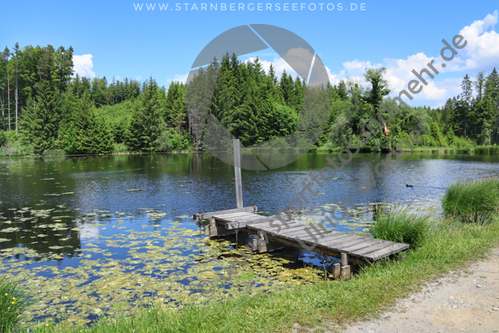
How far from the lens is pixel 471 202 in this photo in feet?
35.8

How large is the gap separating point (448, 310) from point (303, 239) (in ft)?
12.4

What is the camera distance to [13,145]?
62156 millimetres

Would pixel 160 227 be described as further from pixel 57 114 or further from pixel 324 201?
pixel 57 114

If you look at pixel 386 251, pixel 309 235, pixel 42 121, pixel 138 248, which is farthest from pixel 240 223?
pixel 42 121

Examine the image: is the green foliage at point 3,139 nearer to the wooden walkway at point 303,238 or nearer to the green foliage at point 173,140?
the green foliage at point 173,140

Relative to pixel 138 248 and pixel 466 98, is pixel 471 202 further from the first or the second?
pixel 466 98

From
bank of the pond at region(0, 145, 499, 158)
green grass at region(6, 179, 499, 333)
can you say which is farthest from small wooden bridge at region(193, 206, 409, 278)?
bank of the pond at region(0, 145, 499, 158)

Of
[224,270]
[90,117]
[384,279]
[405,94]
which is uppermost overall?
[90,117]

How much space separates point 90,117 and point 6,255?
200 feet

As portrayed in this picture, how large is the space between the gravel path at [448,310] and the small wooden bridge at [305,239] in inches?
59.3

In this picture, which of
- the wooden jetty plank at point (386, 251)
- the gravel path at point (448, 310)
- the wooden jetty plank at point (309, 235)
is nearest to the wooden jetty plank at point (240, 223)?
the wooden jetty plank at point (309, 235)

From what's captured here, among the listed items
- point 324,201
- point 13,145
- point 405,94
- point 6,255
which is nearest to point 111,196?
point 6,255

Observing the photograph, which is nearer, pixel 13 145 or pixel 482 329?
pixel 482 329

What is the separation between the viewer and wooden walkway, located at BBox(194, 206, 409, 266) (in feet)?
22.6
